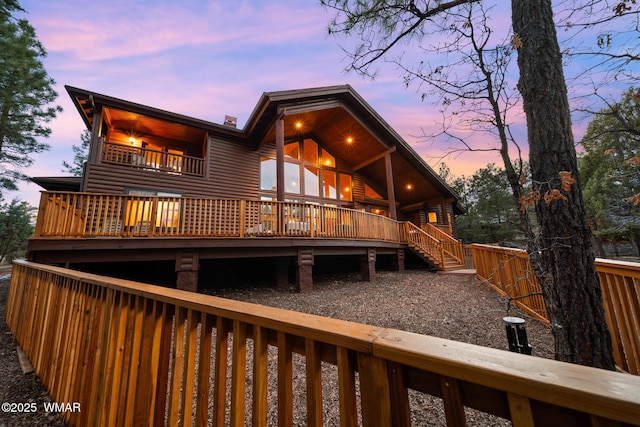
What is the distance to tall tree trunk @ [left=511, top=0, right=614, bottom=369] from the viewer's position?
7.19ft

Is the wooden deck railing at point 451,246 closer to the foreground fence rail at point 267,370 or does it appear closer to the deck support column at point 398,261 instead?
the deck support column at point 398,261

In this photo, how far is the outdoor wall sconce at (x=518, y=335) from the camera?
9.44 feet

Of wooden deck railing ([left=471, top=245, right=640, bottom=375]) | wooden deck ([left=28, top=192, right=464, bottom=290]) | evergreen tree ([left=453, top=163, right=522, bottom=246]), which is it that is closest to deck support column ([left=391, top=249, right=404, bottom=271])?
wooden deck ([left=28, top=192, right=464, bottom=290])

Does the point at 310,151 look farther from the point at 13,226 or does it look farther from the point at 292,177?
the point at 13,226

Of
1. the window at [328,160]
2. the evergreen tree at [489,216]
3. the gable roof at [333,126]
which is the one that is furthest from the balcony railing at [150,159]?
the evergreen tree at [489,216]

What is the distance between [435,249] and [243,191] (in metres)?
8.86

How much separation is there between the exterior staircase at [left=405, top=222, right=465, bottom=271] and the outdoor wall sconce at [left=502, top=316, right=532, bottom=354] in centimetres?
770

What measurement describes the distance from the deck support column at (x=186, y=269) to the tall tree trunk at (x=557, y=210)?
635 cm

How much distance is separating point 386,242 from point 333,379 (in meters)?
7.53

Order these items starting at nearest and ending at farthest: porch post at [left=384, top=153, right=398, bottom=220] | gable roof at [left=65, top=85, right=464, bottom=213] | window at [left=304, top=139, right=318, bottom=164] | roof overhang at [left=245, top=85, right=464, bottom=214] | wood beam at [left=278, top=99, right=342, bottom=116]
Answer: gable roof at [left=65, top=85, right=464, bottom=213]
wood beam at [left=278, top=99, right=342, bottom=116]
roof overhang at [left=245, top=85, right=464, bottom=214]
porch post at [left=384, top=153, right=398, bottom=220]
window at [left=304, top=139, right=318, bottom=164]

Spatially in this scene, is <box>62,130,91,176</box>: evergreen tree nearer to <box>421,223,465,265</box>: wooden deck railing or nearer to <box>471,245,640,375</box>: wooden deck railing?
<box>421,223,465,265</box>: wooden deck railing

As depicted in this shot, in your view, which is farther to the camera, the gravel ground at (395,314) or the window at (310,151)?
the window at (310,151)

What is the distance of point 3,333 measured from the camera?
4.54 metres

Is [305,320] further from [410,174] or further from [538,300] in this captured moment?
[410,174]
